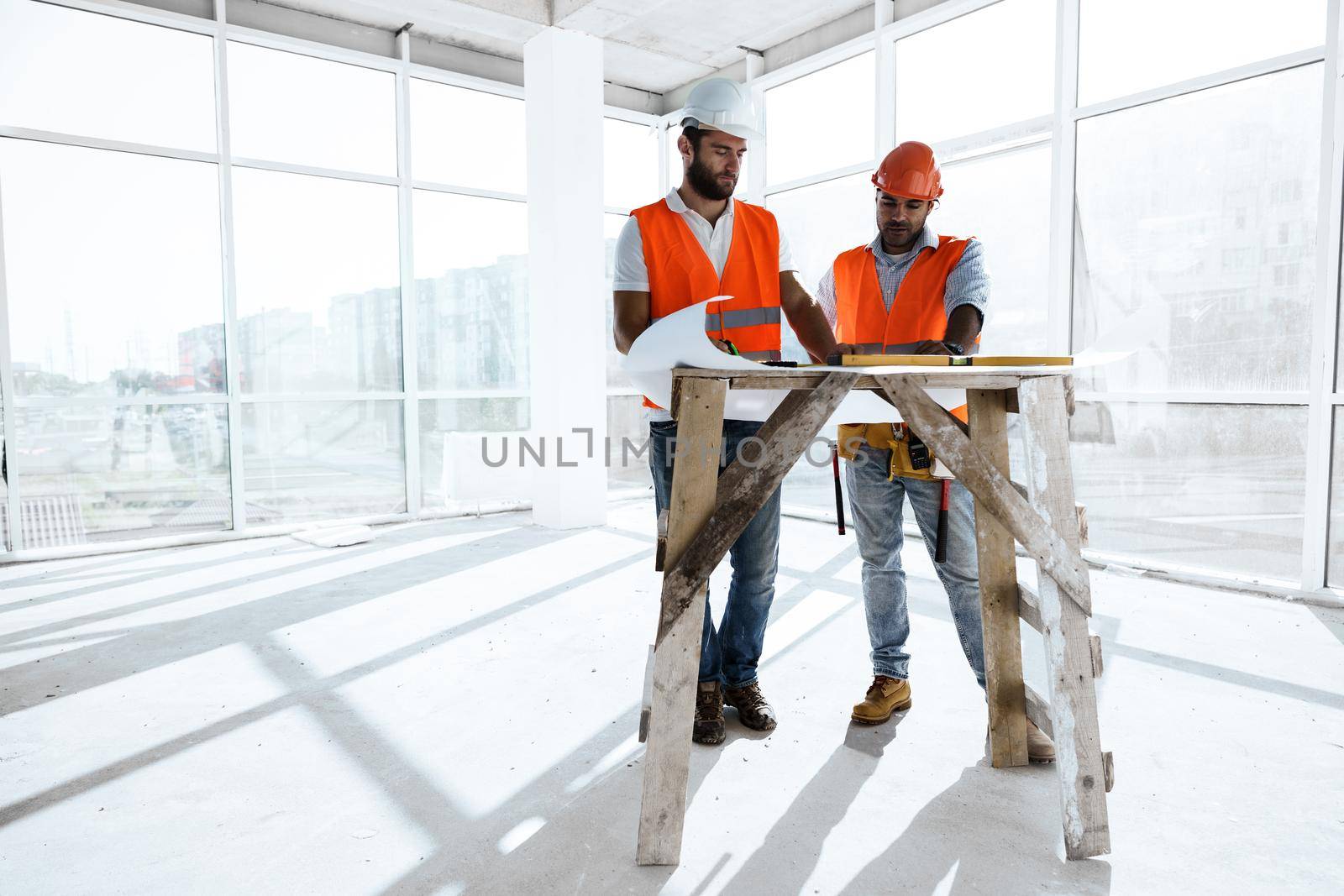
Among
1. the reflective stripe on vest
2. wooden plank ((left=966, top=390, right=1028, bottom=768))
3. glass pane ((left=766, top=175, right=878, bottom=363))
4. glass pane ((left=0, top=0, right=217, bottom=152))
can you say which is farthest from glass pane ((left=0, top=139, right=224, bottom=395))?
wooden plank ((left=966, top=390, right=1028, bottom=768))

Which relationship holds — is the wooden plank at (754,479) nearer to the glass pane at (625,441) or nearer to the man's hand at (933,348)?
the man's hand at (933,348)

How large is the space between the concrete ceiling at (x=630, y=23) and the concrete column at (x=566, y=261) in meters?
0.25

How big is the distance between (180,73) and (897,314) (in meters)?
5.76

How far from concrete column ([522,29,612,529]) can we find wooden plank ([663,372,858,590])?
446 centimetres

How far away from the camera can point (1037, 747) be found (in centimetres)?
243

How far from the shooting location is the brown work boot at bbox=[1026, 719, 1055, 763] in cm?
243

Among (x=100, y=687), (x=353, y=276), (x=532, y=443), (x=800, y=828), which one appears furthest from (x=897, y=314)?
(x=353, y=276)

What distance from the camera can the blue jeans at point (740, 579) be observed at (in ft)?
8.20

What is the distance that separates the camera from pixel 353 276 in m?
6.82

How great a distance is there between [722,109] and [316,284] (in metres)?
5.18

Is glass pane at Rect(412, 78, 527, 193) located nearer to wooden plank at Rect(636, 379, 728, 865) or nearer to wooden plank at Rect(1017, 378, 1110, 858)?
wooden plank at Rect(636, 379, 728, 865)

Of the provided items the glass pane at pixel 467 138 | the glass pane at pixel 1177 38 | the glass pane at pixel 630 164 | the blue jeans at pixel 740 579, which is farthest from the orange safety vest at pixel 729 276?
the glass pane at pixel 630 164

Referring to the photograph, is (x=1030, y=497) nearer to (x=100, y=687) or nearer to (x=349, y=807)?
(x=349, y=807)

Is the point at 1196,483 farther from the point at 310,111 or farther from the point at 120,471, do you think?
the point at 120,471
